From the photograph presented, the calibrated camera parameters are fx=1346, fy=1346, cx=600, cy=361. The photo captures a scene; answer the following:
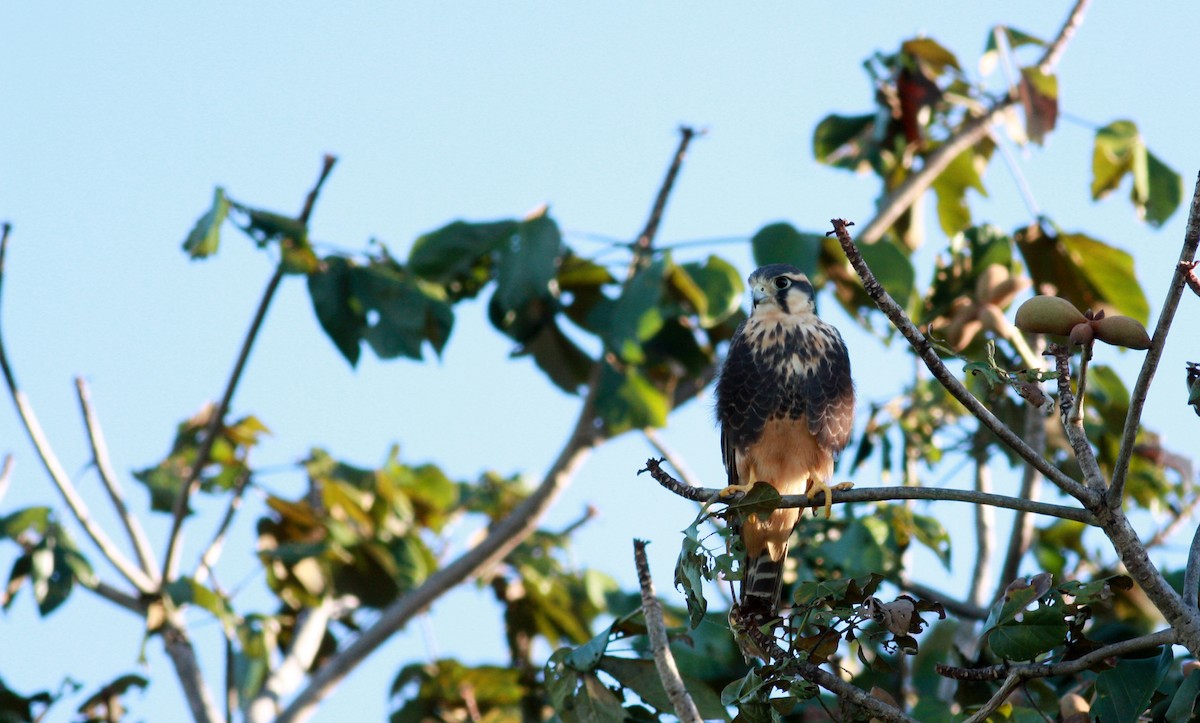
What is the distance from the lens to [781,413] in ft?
12.3

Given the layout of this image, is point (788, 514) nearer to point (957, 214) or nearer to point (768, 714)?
point (768, 714)

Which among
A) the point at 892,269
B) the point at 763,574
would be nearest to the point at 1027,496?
the point at 892,269

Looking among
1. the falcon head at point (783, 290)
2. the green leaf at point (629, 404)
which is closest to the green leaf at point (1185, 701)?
the falcon head at point (783, 290)

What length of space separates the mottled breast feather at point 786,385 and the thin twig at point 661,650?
1.38 metres

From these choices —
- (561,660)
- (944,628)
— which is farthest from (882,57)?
(561,660)

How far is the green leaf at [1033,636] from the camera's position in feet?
7.39

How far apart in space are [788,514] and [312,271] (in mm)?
1935

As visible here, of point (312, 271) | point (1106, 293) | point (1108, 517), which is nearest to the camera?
point (1108, 517)

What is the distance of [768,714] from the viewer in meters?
2.30

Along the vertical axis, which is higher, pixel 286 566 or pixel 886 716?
pixel 286 566

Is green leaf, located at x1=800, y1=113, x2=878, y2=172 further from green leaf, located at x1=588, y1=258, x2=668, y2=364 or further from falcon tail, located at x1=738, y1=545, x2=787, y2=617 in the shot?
falcon tail, located at x1=738, y1=545, x2=787, y2=617

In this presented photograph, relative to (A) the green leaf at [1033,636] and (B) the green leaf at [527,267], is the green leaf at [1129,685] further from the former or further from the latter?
(B) the green leaf at [527,267]

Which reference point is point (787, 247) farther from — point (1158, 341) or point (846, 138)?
point (1158, 341)

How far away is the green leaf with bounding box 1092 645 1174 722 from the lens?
7.56 ft
